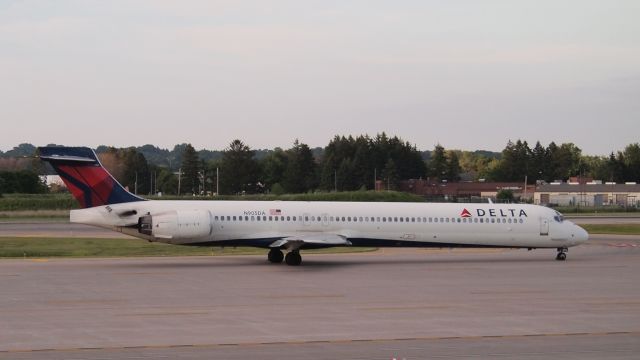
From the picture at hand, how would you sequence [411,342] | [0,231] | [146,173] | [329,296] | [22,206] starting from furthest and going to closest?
[146,173] → [22,206] → [0,231] → [329,296] → [411,342]

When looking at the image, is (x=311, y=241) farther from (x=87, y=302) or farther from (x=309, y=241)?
(x=87, y=302)

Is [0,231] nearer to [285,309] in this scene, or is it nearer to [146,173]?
[285,309]

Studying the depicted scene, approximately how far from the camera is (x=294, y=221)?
34.2 metres

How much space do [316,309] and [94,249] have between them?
21.1 m

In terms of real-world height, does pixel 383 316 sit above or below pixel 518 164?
below

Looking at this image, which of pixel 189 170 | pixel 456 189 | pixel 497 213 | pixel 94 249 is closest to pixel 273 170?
pixel 189 170

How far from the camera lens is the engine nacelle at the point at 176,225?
31984 mm

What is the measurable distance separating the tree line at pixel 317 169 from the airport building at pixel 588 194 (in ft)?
55.5

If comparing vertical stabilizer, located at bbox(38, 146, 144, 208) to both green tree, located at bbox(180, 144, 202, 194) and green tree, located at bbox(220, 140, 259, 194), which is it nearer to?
green tree, located at bbox(220, 140, 259, 194)

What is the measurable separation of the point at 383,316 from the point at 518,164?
444ft

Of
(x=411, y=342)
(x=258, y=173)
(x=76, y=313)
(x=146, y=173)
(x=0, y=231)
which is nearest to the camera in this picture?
(x=411, y=342)

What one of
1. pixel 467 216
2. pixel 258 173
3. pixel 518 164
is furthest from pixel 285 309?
pixel 518 164

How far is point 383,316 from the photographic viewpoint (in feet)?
66.5

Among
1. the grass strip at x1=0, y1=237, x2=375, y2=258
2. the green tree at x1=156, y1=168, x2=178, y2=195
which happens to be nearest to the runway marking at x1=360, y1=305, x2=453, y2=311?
the grass strip at x1=0, y1=237, x2=375, y2=258
